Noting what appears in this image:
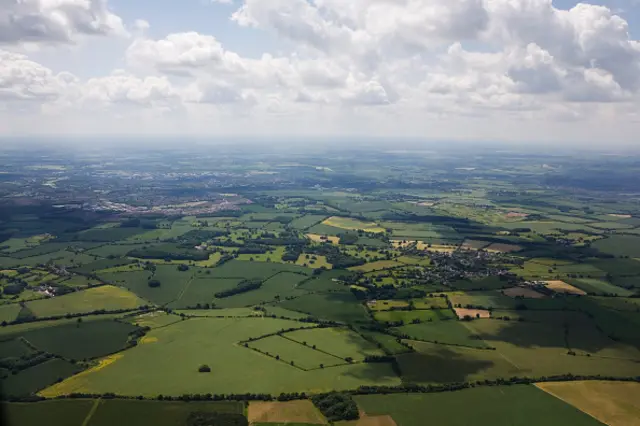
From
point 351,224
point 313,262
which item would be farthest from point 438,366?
point 351,224

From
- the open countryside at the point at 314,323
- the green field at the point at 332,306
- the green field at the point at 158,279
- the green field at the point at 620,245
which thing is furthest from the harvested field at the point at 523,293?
the green field at the point at 158,279

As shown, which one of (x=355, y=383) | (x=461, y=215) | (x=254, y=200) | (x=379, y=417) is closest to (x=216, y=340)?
(x=355, y=383)

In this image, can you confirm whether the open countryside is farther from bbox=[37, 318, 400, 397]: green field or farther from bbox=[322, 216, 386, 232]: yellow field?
bbox=[322, 216, 386, 232]: yellow field

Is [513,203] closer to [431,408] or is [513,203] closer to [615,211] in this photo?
[615,211]

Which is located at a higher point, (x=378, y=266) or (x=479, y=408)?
(x=378, y=266)

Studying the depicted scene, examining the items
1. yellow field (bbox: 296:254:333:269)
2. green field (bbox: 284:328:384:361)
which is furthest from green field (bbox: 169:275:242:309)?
green field (bbox: 284:328:384:361)

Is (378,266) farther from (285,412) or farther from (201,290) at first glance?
(285,412)
